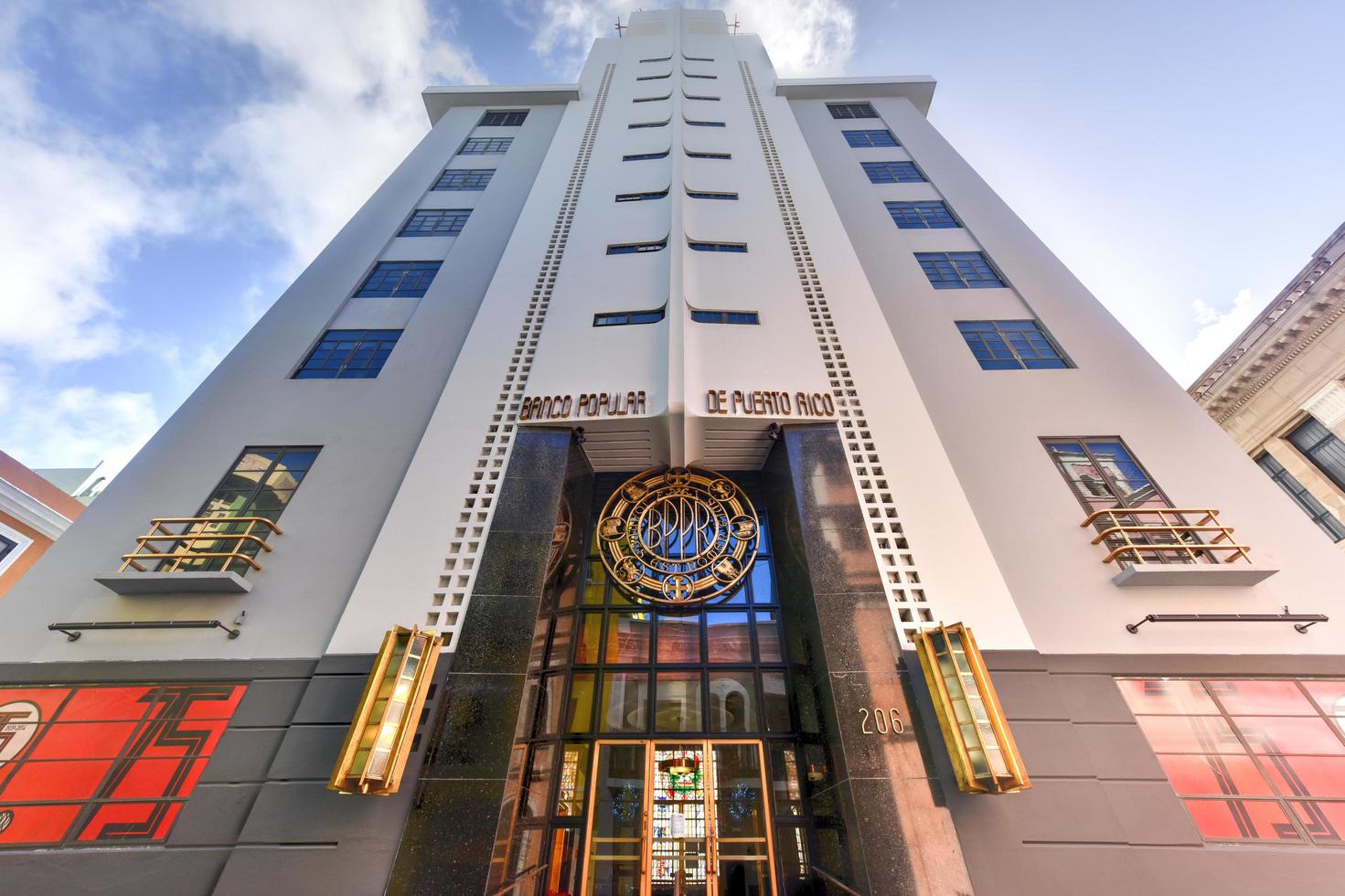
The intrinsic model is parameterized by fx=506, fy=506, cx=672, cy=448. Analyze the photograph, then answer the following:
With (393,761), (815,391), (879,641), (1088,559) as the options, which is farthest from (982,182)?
(393,761)

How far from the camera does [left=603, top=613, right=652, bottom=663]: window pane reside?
28.5ft

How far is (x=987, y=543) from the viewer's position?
331 inches

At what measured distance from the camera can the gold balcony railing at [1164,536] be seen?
25.7ft

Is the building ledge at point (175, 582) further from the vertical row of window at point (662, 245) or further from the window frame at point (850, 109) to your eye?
the window frame at point (850, 109)

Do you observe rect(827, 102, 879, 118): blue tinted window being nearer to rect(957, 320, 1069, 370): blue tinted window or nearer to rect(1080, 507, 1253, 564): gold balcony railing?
rect(957, 320, 1069, 370): blue tinted window

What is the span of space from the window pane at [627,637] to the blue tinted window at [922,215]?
13.8 m

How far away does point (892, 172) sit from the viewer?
17734mm

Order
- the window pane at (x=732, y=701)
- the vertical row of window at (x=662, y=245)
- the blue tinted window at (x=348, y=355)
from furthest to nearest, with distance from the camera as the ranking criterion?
the blue tinted window at (x=348, y=355), the vertical row of window at (x=662, y=245), the window pane at (x=732, y=701)

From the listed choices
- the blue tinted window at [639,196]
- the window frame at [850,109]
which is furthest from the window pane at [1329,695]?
the window frame at [850,109]

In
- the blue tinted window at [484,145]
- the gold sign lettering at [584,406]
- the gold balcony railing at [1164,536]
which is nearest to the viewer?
the gold balcony railing at [1164,536]

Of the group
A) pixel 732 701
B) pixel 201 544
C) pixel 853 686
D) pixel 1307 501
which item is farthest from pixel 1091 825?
pixel 1307 501

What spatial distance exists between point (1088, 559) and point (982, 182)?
46.8 ft

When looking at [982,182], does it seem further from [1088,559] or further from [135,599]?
[135,599]

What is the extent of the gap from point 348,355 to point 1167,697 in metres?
16.3
